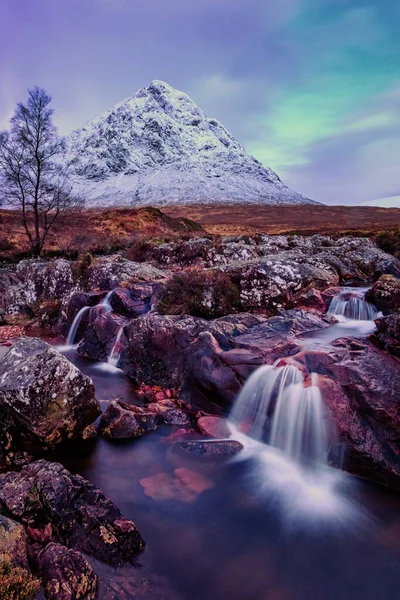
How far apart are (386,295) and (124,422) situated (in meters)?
8.39

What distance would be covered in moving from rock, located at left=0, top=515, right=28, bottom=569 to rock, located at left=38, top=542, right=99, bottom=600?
0.74 feet

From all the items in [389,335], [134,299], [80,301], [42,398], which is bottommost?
[42,398]

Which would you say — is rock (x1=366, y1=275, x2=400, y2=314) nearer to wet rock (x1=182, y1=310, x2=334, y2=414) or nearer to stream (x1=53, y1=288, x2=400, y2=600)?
wet rock (x1=182, y1=310, x2=334, y2=414)

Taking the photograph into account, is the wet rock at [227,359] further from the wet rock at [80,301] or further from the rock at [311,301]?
the wet rock at [80,301]

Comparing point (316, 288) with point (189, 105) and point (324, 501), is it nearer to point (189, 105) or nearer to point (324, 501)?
point (324, 501)

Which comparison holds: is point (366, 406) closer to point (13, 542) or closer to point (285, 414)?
point (285, 414)

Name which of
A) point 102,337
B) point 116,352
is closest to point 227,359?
point 116,352

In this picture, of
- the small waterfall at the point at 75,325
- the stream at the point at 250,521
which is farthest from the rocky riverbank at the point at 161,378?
the stream at the point at 250,521

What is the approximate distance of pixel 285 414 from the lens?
23.5 ft

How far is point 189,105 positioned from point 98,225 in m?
189

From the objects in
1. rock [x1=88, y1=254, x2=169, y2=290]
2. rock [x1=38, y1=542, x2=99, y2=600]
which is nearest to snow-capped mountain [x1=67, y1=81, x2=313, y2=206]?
rock [x1=88, y1=254, x2=169, y2=290]

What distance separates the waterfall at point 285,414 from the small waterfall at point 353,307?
4779mm

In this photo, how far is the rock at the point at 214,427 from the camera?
7523 millimetres

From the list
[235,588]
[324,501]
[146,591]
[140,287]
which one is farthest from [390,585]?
[140,287]
